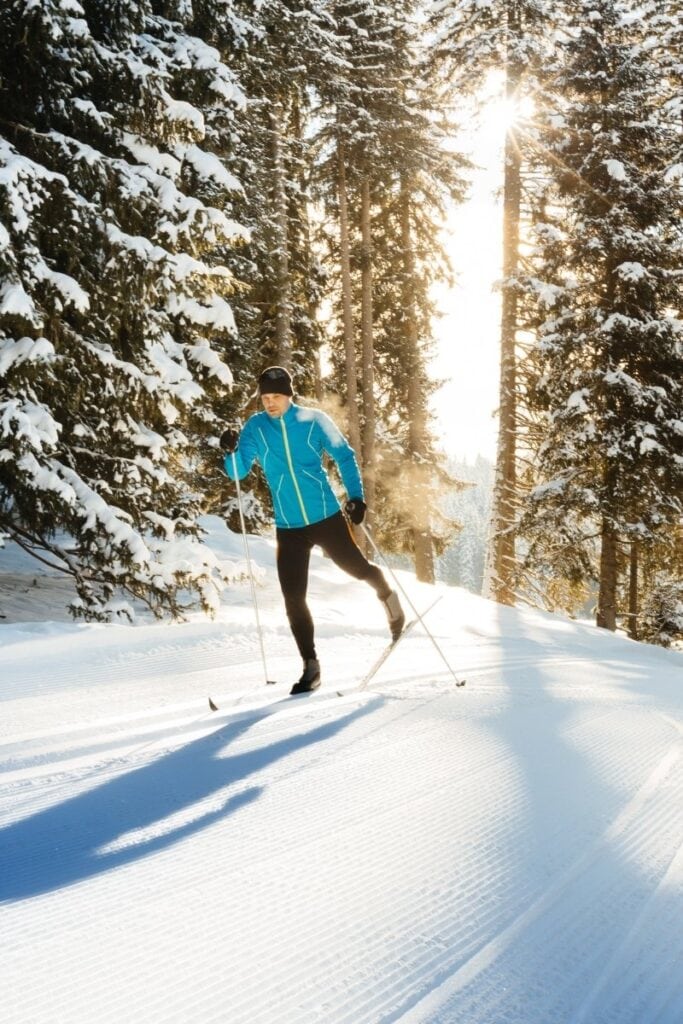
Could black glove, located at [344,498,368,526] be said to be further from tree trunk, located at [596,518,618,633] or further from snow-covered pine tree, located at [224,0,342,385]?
tree trunk, located at [596,518,618,633]

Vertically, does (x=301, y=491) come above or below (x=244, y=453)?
below

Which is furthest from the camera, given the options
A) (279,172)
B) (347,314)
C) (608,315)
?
(347,314)

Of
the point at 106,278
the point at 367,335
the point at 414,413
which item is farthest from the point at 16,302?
the point at 414,413

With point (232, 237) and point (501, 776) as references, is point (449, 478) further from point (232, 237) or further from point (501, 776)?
point (501, 776)

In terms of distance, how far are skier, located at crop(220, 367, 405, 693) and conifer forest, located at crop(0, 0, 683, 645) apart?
2.65 metres

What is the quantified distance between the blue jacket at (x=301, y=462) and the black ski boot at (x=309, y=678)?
33.4 inches

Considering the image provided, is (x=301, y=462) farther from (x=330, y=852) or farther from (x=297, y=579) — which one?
(x=330, y=852)

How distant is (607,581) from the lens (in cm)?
1438

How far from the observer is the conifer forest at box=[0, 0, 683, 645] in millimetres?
6539

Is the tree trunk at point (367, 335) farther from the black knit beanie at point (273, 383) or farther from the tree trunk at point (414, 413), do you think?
the black knit beanie at point (273, 383)

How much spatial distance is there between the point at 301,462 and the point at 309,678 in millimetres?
1310

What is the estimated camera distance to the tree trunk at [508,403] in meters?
15.2

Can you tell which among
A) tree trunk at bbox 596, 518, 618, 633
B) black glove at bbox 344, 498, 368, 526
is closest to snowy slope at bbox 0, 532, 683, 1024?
black glove at bbox 344, 498, 368, 526

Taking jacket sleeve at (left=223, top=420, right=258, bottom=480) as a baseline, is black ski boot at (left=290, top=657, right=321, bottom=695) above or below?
below
